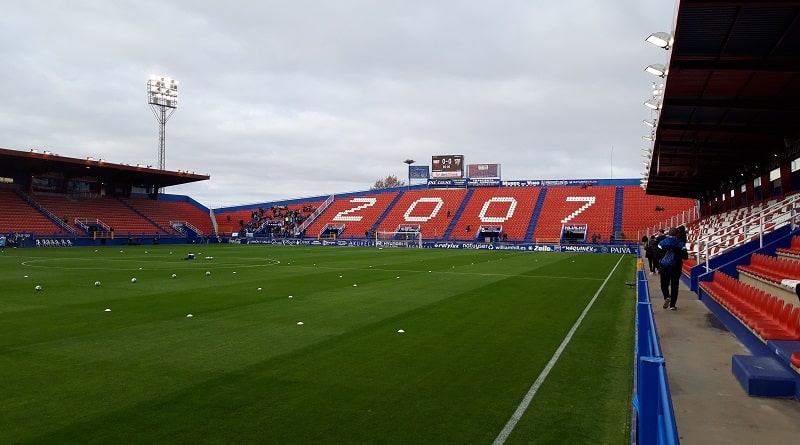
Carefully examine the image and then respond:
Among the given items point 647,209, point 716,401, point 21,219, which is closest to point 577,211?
point 647,209

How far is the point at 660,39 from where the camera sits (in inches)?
395

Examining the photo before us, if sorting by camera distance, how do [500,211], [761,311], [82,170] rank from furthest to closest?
[500,211]
[82,170]
[761,311]

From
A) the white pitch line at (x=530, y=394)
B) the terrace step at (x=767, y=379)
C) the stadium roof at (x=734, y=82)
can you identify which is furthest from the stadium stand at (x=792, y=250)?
the terrace step at (x=767, y=379)

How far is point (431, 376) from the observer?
23.8 feet

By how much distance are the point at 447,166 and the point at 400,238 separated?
18.5 meters

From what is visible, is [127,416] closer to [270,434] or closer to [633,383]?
[270,434]

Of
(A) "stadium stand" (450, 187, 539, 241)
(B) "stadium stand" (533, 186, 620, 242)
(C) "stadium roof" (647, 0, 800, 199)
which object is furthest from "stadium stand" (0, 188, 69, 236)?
(C) "stadium roof" (647, 0, 800, 199)

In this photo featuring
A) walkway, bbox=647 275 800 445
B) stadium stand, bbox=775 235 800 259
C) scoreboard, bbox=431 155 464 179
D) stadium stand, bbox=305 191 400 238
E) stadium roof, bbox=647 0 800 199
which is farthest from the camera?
scoreboard, bbox=431 155 464 179

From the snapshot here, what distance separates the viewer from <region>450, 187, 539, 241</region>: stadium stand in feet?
195

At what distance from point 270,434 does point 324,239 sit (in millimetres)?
58060

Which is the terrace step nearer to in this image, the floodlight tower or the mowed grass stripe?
the mowed grass stripe

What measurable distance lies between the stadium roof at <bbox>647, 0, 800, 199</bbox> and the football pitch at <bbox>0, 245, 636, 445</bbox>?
5.63 m

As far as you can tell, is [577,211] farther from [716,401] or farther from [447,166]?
[716,401]

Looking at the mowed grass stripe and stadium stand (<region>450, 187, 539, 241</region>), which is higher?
stadium stand (<region>450, 187, 539, 241</region>)
